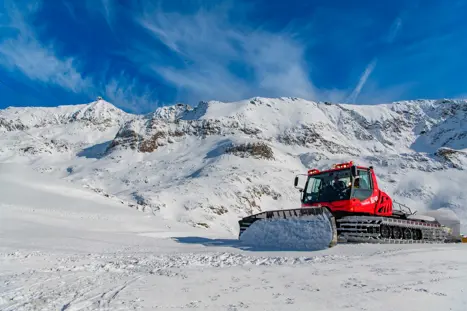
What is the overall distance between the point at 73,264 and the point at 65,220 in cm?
1431

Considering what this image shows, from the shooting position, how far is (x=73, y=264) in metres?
9.30

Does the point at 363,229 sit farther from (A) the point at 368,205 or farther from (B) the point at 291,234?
(B) the point at 291,234

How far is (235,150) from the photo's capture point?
309 feet

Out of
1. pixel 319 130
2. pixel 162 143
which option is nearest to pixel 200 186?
pixel 162 143

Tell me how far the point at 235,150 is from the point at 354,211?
80418mm

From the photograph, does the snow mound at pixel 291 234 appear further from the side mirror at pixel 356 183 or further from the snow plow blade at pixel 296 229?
the side mirror at pixel 356 183

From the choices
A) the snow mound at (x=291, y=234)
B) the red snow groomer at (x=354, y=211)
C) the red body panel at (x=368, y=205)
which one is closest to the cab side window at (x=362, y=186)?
the red snow groomer at (x=354, y=211)

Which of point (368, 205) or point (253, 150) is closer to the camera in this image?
point (368, 205)

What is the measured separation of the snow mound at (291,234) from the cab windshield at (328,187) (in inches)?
107

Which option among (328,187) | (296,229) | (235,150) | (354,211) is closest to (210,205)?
(235,150)

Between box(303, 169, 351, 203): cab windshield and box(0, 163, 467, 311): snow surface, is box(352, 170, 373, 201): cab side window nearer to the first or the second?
box(303, 169, 351, 203): cab windshield

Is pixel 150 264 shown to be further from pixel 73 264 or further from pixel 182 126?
pixel 182 126

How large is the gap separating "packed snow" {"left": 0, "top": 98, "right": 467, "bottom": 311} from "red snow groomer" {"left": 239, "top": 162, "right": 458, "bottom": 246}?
654 millimetres

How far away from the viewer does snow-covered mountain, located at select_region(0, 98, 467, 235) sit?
2640 inches
